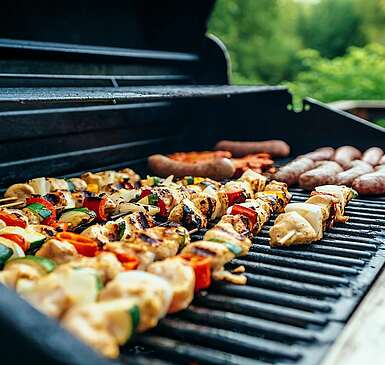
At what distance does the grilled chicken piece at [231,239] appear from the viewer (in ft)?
9.22

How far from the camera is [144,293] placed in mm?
2104

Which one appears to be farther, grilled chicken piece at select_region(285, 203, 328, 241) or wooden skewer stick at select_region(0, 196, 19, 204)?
wooden skewer stick at select_region(0, 196, 19, 204)

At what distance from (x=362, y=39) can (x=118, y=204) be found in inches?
991

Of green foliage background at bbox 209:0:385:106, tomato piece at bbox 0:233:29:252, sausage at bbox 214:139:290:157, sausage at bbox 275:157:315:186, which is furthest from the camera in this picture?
green foliage background at bbox 209:0:385:106

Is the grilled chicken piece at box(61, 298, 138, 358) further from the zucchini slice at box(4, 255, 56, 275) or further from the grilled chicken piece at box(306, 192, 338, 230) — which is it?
the grilled chicken piece at box(306, 192, 338, 230)

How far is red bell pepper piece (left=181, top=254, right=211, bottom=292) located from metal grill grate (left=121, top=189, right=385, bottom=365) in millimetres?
71

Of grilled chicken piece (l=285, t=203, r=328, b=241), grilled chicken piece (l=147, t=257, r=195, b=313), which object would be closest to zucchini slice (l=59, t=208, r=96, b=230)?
grilled chicken piece (l=147, t=257, r=195, b=313)

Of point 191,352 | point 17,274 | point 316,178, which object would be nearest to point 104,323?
point 191,352

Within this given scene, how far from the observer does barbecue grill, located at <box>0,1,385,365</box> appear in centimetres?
215

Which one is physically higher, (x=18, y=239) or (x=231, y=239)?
(x=231, y=239)

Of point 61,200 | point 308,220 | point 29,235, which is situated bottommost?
point 61,200

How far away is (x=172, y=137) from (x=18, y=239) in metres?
3.65

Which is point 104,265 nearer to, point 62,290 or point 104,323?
point 62,290

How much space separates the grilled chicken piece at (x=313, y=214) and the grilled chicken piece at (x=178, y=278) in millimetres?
1199
